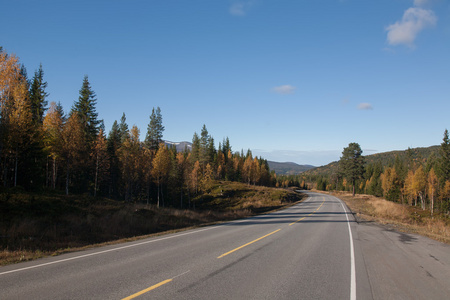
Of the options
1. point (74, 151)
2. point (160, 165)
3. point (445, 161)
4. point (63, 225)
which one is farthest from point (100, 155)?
point (445, 161)

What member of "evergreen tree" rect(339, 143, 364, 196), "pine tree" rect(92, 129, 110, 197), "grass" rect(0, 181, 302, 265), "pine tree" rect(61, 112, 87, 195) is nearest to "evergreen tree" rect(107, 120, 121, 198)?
"pine tree" rect(92, 129, 110, 197)

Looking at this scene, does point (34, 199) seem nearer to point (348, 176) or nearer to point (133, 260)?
point (133, 260)

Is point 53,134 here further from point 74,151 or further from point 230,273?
point 230,273

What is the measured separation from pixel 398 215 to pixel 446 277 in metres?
24.2

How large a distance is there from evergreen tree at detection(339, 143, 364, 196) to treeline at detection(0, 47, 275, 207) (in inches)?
1540

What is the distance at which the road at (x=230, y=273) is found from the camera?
5633 mm

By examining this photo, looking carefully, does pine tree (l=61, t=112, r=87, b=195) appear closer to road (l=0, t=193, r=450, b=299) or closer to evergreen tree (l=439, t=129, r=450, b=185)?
road (l=0, t=193, r=450, b=299)

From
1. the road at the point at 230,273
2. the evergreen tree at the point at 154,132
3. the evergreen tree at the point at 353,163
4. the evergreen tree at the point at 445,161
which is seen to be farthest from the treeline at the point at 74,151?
the evergreen tree at the point at 445,161

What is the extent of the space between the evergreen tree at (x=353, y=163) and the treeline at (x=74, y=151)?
39.1 metres

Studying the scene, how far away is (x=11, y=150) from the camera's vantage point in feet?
88.7

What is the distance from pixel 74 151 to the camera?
3547cm

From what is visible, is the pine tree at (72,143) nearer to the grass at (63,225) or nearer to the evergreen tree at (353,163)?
the grass at (63,225)

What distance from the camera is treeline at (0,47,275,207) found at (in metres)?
25.8

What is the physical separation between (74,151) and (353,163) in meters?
65.5
